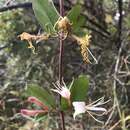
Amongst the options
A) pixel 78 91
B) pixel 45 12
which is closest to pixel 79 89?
pixel 78 91

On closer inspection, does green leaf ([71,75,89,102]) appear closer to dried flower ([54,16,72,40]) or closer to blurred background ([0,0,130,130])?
dried flower ([54,16,72,40])

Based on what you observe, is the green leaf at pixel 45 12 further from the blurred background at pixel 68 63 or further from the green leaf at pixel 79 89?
the blurred background at pixel 68 63

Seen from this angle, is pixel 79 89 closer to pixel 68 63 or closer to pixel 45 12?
pixel 45 12

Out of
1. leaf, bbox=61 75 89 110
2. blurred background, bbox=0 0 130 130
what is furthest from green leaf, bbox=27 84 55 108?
blurred background, bbox=0 0 130 130

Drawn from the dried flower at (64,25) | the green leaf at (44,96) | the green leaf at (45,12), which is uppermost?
the green leaf at (45,12)

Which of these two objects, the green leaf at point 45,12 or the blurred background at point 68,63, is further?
the blurred background at point 68,63

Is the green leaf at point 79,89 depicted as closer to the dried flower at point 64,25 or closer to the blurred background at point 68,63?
the dried flower at point 64,25

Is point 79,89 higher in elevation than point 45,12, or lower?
lower

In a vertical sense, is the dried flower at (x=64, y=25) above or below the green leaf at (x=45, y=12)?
below

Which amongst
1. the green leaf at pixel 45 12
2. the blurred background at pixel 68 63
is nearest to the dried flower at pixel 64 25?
the green leaf at pixel 45 12
